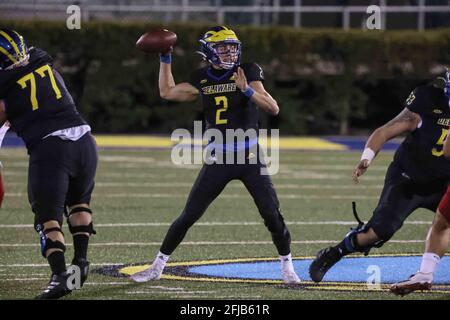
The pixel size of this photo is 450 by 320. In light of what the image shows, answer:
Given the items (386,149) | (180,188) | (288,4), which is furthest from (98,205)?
(288,4)

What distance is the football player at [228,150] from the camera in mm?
8219

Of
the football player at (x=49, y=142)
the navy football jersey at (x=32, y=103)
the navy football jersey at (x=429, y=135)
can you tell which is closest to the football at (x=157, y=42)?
the football player at (x=49, y=142)

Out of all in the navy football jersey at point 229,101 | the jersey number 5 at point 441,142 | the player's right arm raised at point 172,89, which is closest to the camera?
the jersey number 5 at point 441,142

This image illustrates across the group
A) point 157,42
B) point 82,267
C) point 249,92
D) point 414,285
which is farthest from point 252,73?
point 414,285

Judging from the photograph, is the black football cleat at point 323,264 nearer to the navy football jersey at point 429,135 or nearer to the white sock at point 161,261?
the navy football jersey at point 429,135

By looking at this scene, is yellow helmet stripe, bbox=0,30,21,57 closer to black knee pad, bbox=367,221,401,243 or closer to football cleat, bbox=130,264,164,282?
football cleat, bbox=130,264,164,282

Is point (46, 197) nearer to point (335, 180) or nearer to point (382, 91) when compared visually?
point (335, 180)

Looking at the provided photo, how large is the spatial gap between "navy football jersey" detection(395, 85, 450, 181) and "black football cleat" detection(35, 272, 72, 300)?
7.80 feet

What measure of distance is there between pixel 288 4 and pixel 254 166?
1582 cm

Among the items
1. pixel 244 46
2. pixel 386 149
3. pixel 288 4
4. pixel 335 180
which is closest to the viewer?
pixel 335 180

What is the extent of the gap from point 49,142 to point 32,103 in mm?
273

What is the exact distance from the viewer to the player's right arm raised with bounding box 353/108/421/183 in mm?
7746

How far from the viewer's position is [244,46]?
69.3 ft

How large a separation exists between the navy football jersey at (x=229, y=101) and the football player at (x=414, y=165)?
3.09 feet
